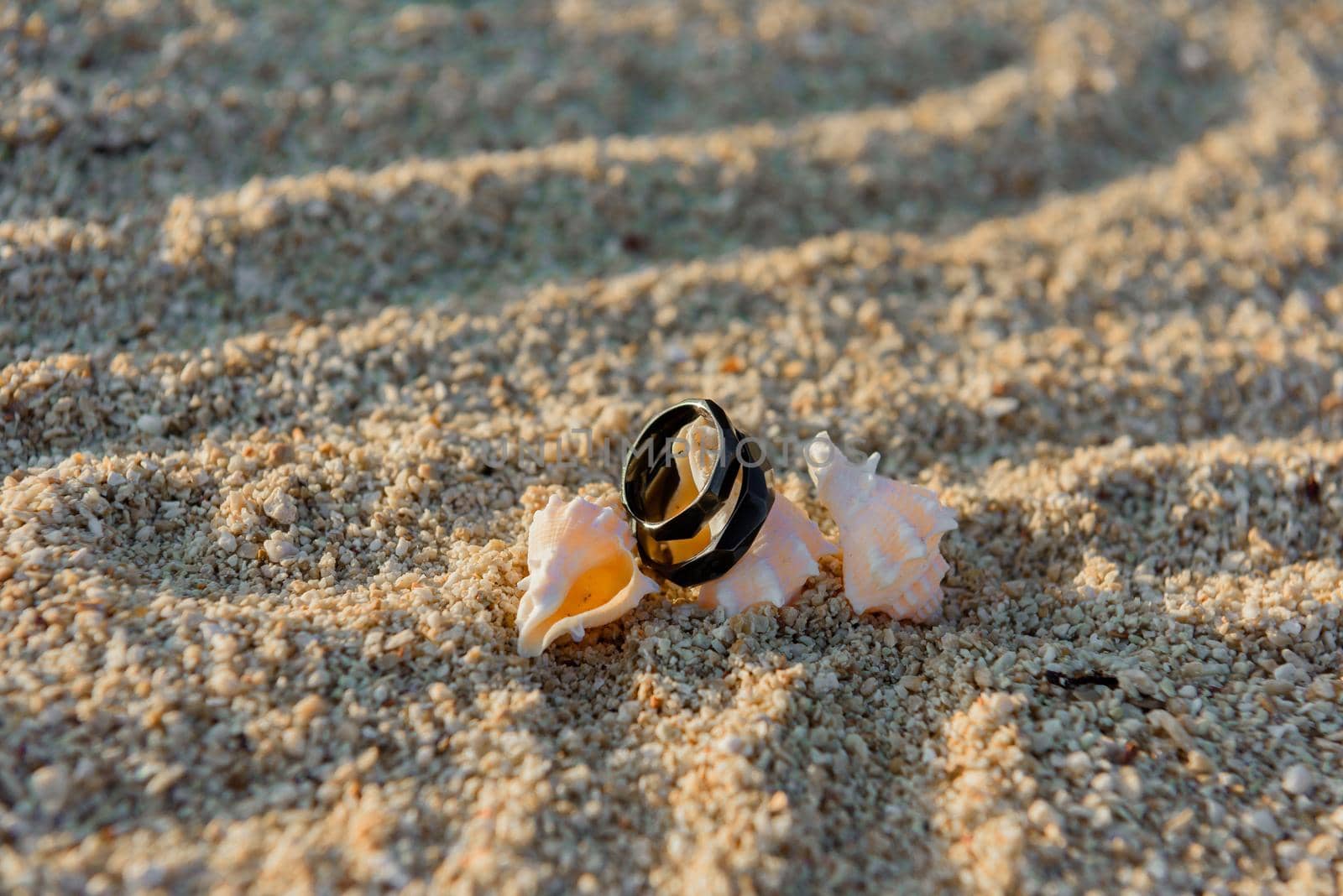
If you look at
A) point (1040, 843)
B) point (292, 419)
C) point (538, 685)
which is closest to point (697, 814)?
point (538, 685)

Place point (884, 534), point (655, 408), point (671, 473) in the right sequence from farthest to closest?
1. point (655, 408)
2. point (671, 473)
3. point (884, 534)

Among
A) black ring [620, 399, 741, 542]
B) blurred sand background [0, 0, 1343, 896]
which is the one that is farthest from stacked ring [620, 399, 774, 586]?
blurred sand background [0, 0, 1343, 896]

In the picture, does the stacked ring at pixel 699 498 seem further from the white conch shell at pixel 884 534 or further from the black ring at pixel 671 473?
the white conch shell at pixel 884 534

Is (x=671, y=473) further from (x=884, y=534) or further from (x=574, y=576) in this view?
(x=884, y=534)

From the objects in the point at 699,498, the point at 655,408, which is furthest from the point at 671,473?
the point at 655,408

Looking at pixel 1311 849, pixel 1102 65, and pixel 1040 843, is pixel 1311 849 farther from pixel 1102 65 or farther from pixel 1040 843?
pixel 1102 65

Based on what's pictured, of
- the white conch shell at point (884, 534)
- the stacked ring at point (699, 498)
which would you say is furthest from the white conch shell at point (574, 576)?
the white conch shell at point (884, 534)
